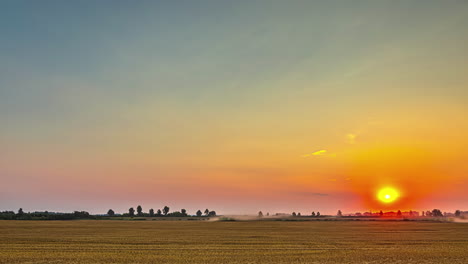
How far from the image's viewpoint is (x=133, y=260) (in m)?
32.2

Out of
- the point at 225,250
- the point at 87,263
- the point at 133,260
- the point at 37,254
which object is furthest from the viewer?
the point at 225,250

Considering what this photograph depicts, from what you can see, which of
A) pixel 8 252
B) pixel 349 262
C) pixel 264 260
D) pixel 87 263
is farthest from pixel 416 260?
pixel 8 252

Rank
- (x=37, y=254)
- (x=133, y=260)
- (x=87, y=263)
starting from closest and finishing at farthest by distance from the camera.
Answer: (x=87, y=263), (x=133, y=260), (x=37, y=254)

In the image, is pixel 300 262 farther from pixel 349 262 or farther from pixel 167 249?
pixel 167 249

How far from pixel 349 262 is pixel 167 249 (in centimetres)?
1856

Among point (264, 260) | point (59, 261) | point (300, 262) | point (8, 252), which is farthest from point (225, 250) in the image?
point (8, 252)

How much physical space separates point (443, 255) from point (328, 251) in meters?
10.9

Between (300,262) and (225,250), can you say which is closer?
(300,262)

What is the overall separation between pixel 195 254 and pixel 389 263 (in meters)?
17.1

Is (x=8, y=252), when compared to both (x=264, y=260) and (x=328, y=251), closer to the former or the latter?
(x=264, y=260)

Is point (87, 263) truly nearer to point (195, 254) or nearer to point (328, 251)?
point (195, 254)

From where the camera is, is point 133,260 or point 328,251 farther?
point 328,251

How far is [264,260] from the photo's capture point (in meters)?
32.3

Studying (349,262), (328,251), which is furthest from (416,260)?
(328,251)
